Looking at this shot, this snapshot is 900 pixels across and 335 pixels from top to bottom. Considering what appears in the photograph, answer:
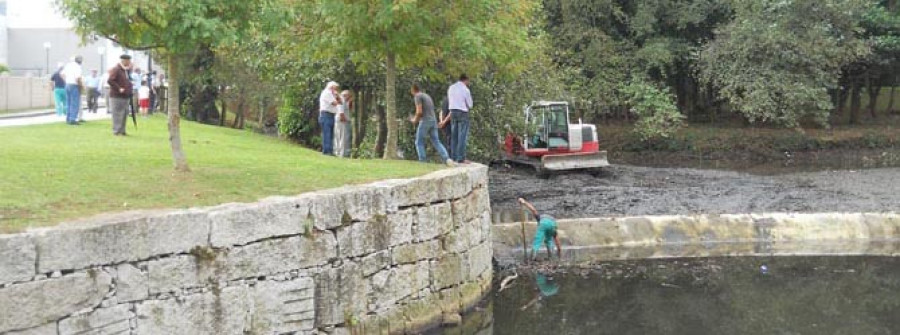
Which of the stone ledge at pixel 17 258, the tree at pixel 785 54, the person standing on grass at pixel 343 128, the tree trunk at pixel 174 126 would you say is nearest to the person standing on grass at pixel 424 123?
the person standing on grass at pixel 343 128

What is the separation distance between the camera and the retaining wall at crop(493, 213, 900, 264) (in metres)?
15.8

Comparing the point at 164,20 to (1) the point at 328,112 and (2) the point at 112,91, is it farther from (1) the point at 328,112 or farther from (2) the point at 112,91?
(1) the point at 328,112

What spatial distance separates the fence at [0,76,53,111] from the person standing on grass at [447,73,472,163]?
19.8m

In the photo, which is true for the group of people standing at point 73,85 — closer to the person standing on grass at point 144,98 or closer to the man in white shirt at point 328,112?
the person standing on grass at point 144,98

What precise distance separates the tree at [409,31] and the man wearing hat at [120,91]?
2.99 m

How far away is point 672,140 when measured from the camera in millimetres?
34750

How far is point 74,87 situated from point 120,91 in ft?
9.46

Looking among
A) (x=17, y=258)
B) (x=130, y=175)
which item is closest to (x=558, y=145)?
(x=130, y=175)

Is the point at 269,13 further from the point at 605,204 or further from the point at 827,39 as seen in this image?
the point at 827,39

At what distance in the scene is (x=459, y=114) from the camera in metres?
14.7

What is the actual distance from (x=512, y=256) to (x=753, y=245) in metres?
4.81

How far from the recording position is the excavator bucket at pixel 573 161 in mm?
25547

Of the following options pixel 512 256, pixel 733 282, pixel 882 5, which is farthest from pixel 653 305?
pixel 882 5

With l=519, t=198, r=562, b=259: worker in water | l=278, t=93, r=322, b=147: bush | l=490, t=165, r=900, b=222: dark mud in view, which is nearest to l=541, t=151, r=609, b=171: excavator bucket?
l=490, t=165, r=900, b=222: dark mud
